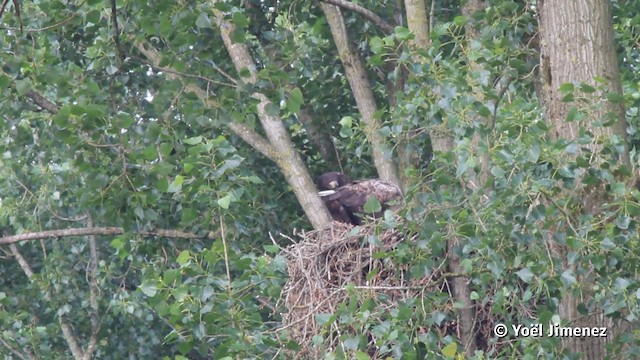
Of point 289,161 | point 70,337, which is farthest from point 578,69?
point 70,337

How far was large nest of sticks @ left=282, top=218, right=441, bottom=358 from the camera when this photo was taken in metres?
7.20

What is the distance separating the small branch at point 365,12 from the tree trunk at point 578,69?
188cm

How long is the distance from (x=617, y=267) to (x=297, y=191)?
3021 millimetres

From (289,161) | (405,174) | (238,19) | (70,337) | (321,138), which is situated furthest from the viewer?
(70,337)

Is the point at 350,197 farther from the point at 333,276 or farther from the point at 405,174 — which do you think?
the point at 405,174

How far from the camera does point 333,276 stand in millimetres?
7590

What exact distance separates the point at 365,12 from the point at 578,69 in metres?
2.24

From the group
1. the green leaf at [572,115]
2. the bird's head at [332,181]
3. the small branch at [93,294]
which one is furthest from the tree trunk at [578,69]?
the small branch at [93,294]

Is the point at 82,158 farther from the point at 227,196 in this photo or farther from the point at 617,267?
the point at 617,267

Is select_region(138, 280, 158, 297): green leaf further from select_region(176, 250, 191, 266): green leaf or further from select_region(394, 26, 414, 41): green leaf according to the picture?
select_region(394, 26, 414, 41): green leaf

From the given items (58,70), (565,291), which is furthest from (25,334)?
(565,291)

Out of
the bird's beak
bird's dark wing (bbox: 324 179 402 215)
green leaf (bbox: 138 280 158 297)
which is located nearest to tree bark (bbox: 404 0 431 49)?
bird's dark wing (bbox: 324 179 402 215)

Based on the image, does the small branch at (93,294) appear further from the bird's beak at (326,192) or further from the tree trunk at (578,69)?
the tree trunk at (578,69)

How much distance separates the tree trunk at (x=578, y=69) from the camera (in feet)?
20.5
